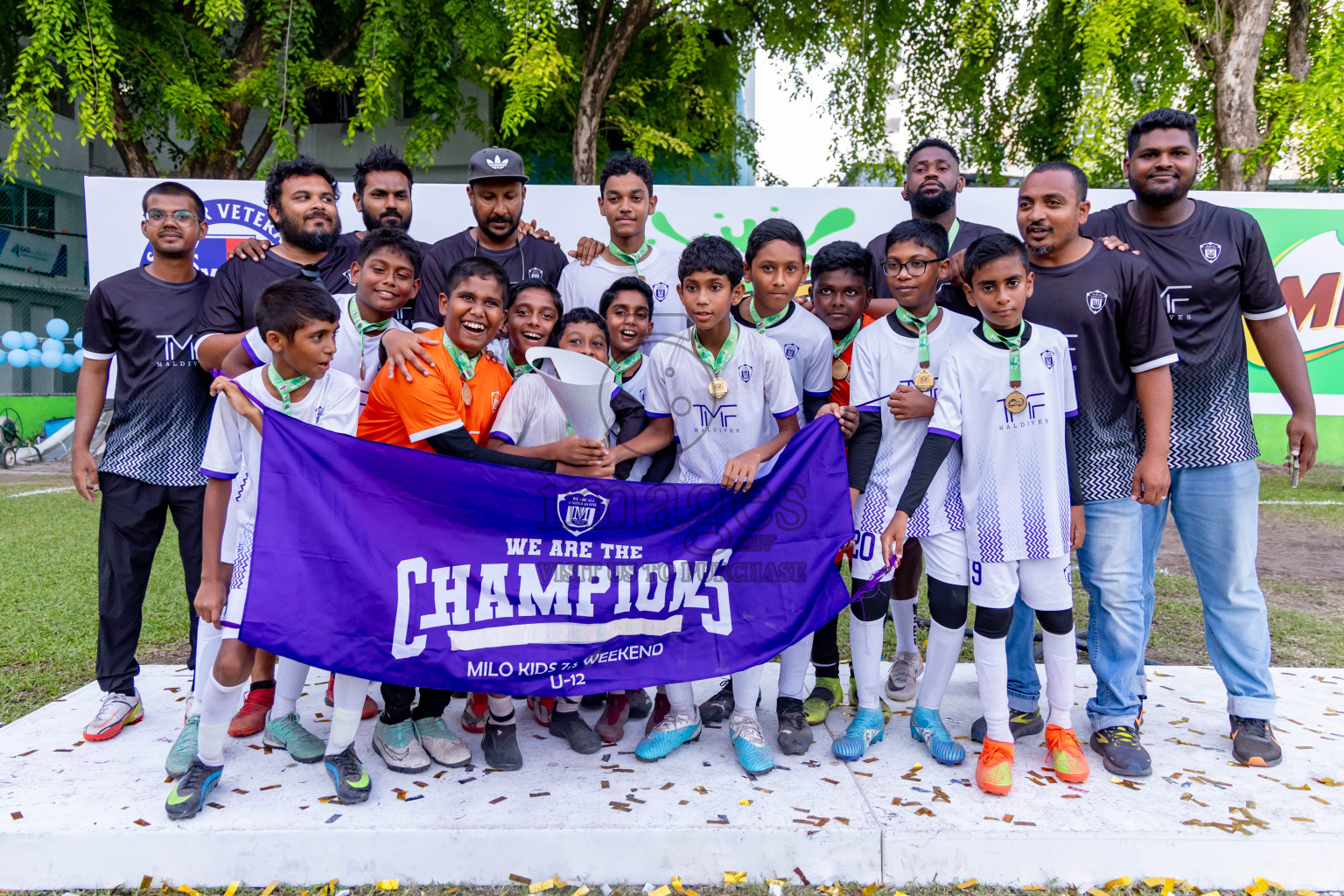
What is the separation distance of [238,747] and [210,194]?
5820mm

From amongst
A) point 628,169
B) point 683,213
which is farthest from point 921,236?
point 683,213

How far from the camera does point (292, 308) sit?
303 centimetres

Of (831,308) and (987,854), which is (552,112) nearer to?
(831,308)

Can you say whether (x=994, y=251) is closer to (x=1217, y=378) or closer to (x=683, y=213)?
(x=1217, y=378)

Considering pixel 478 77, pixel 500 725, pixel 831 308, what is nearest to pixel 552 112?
pixel 478 77

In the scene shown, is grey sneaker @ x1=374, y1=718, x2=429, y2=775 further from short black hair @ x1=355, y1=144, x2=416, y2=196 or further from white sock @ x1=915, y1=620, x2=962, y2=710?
short black hair @ x1=355, y1=144, x2=416, y2=196

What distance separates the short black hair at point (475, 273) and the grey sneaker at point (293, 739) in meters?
1.92

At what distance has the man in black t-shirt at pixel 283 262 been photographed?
3703 millimetres

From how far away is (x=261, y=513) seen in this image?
3004 millimetres

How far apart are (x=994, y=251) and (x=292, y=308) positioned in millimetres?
2615

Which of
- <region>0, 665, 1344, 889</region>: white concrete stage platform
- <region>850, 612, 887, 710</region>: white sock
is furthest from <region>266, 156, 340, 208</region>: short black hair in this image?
<region>850, 612, 887, 710</region>: white sock

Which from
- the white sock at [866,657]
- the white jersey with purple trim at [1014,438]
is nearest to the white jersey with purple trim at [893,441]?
the white jersey with purple trim at [1014,438]

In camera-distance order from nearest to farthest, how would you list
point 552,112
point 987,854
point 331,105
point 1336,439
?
point 987,854 < point 1336,439 < point 552,112 < point 331,105

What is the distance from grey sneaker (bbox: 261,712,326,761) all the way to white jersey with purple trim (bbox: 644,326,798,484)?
1.88 metres
